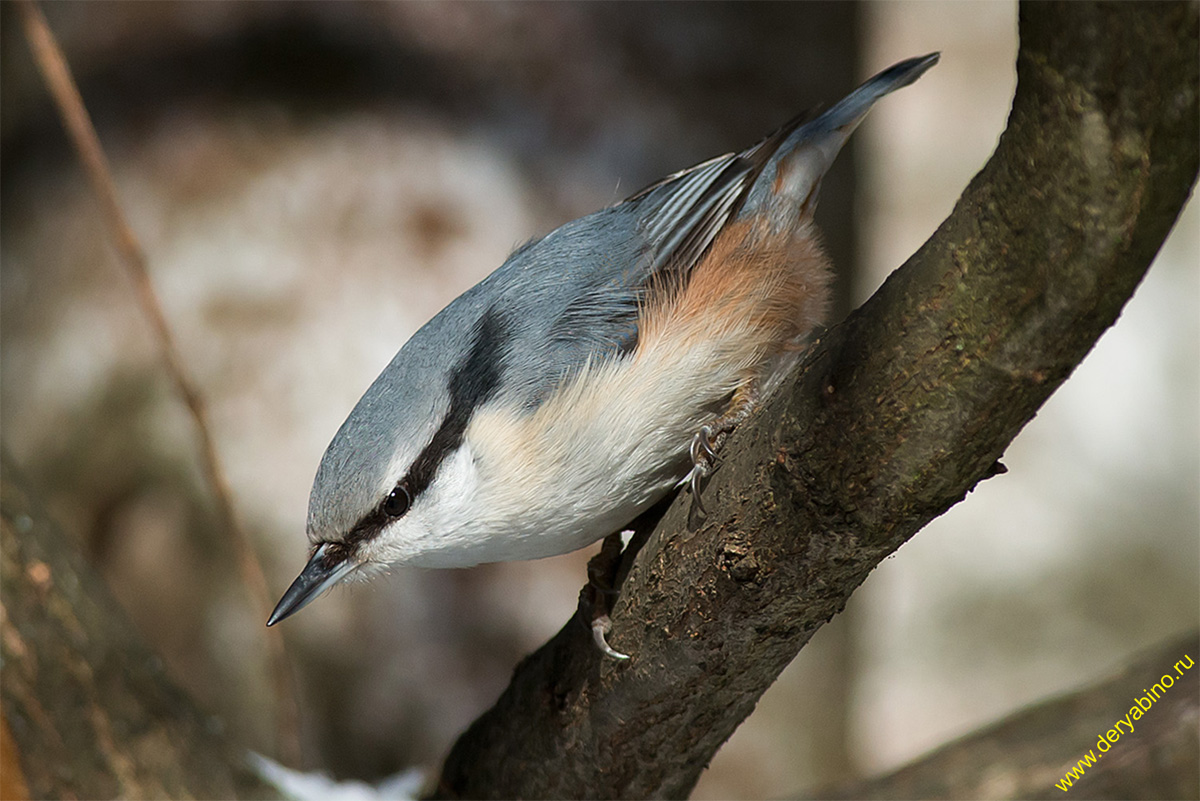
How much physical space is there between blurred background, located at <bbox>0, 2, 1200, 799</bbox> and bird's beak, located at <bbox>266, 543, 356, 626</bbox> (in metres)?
1.26

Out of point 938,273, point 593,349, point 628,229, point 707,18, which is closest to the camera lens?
point 938,273

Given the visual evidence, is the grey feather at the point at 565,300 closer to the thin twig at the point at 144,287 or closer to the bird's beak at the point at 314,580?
the bird's beak at the point at 314,580

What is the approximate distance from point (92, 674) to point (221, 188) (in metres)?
1.69

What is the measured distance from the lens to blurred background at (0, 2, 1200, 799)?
2967 mm

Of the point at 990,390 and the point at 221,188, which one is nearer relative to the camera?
the point at 990,390

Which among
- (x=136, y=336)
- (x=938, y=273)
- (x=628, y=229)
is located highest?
(x=136, y=336)

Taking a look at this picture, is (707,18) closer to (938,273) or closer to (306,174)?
(306,174)

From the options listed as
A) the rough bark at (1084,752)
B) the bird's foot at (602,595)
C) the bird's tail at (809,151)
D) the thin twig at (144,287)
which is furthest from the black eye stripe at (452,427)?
the rough bark at (1084,752)

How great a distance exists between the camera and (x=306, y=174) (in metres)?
3.11

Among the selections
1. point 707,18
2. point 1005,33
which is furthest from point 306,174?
point 1005,33

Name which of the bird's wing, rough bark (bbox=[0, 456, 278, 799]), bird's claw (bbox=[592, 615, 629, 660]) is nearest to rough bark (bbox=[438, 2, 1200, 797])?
bird's claw (bbox=[592, 615, 629, 660])

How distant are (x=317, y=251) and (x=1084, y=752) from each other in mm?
2337

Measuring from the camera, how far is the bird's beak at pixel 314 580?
1686 mm

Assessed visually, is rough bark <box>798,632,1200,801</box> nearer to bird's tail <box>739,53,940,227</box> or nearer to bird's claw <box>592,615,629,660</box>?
bird's claw <box>592,615,629,660</box>
